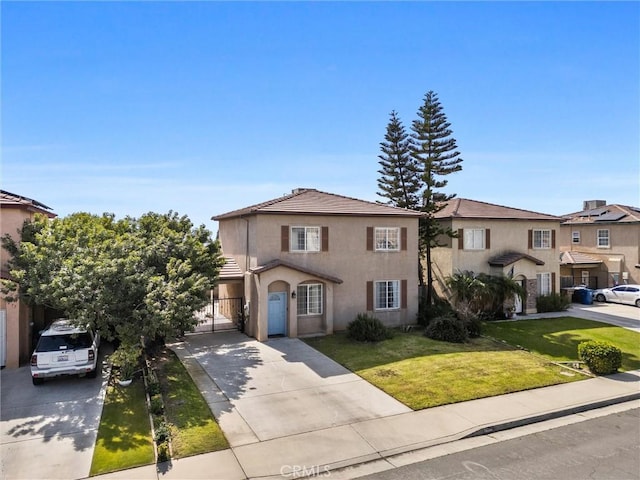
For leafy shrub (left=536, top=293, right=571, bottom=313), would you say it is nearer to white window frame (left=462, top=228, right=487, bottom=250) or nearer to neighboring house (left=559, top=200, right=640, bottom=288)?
white window frame (left=462, top=228, right=487, bottom=250)

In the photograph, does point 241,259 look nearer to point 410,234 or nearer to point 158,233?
point 158,233

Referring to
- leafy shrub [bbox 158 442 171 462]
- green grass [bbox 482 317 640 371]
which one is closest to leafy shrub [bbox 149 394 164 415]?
leafy shrub [bbox 158 442 171 462]

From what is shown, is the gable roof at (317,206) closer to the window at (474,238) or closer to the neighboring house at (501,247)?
the neighboring house at (501,247)

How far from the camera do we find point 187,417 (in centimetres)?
1193

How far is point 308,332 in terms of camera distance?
21.3 m

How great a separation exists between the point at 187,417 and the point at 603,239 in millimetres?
35613

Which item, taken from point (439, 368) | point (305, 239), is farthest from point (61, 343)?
point (439, 368)

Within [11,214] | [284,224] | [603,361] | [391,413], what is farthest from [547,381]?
[11,214]

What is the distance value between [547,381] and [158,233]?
15652 mm

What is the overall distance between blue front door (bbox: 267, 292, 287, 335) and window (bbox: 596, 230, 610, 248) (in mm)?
28467

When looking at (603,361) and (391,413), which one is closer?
(391,413)

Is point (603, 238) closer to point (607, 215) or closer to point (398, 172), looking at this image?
point (607, 215)

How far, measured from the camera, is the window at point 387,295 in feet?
75.6

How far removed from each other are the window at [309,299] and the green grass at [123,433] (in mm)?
8736
